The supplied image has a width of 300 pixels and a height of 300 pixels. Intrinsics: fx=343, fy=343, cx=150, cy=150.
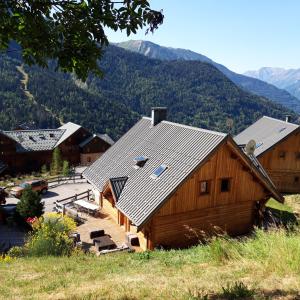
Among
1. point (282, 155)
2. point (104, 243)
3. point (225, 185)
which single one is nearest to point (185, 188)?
point (225, 185)

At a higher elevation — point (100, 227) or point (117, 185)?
point (117, 185)

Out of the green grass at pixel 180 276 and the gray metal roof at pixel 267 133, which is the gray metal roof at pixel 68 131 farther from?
the green grass at pixel 180 276

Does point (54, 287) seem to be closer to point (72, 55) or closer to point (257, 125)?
point (72, 55)

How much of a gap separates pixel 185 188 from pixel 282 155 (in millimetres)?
21718

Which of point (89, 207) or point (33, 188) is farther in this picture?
point (33, 188)

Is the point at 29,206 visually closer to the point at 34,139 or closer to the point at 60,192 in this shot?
the point at 60,192

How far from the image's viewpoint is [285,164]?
36.4 meters

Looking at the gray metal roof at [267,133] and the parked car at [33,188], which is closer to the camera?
the parked car at [33,188]

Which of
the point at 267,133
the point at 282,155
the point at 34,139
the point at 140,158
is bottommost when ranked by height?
the point at 34,139

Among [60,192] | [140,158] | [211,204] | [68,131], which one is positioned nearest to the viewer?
[211,204]

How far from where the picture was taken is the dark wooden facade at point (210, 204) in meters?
18.0

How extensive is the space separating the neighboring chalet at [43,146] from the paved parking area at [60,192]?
727 inches

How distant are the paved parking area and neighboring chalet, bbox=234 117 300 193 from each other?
1885 cm

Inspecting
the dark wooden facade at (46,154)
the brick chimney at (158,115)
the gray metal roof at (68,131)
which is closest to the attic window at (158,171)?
the brick chimney at (158,115)
